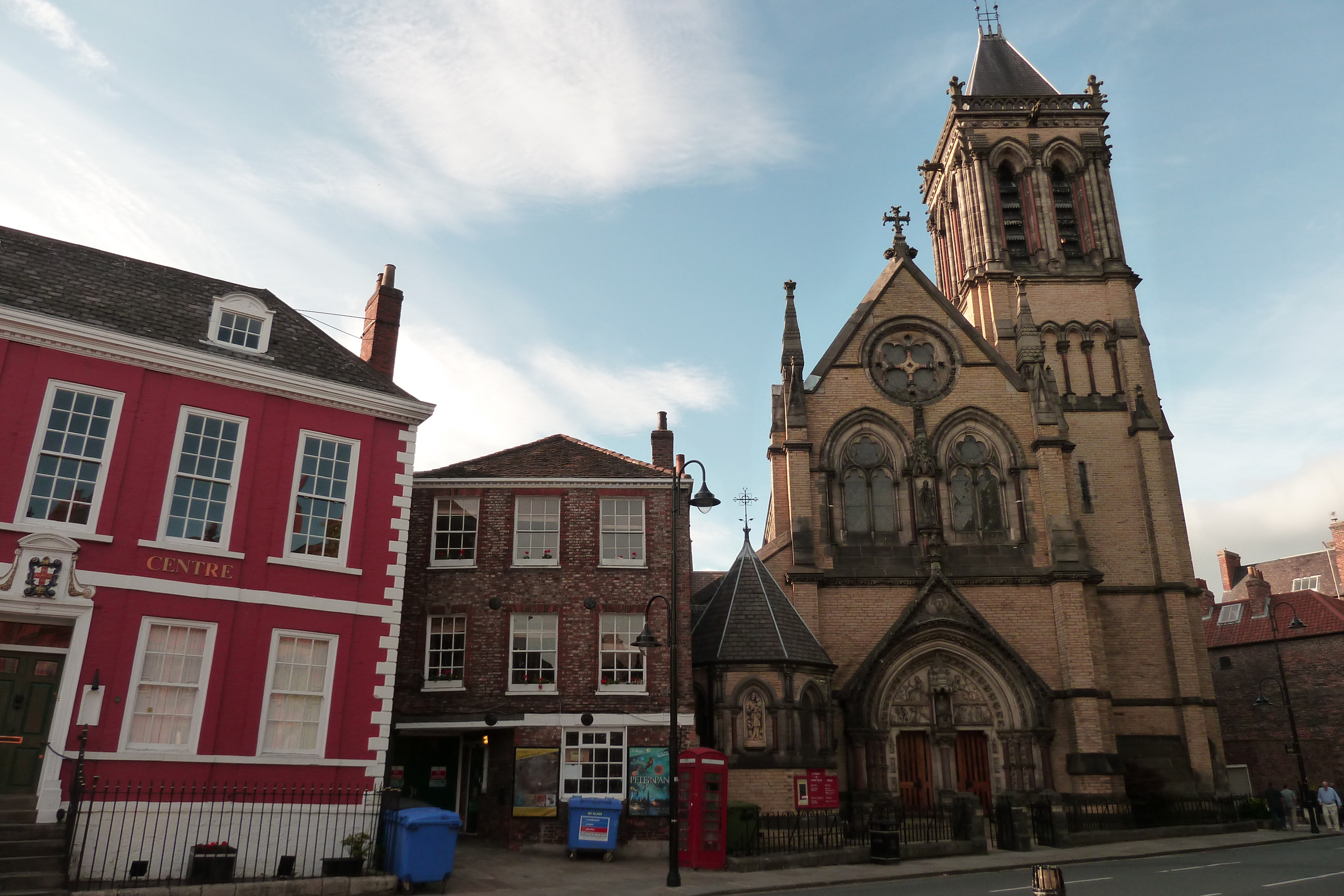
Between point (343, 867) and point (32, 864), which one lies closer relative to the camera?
point (32, 864)

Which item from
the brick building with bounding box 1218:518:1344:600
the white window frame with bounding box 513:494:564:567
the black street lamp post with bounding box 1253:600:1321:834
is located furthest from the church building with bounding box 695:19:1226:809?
the brick building with bounding box 1218:518:1344:600

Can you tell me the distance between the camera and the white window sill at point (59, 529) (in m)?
14.6

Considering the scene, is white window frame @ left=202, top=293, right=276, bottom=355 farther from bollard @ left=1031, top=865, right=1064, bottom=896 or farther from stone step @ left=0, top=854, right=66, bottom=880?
bollard @ left=1031, top=865, right=1064, bottom=896

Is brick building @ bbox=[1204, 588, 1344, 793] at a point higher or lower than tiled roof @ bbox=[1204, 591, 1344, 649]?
lower

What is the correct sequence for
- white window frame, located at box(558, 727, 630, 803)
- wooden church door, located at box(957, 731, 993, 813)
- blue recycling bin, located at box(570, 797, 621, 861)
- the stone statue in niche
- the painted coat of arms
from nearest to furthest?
1. the painted coat of arms
2. blue recycling bin, located at box(570, 797, 621, 861)
3. white window frame, located at box(558, 727, 630, 803)
4. the stone statue in niche
5. wooden church door, located at box(957, 731, 993, 813)

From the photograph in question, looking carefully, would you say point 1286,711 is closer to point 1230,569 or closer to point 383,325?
point 1230,569

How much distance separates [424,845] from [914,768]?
16.6 meters

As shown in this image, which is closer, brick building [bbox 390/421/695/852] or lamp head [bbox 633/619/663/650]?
lamp head [bbox 633/619/663/650]

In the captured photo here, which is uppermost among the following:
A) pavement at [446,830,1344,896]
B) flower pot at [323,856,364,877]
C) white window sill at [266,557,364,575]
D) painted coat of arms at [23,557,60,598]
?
white window sill at [266,557,364,575]

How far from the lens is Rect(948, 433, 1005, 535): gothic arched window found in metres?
29.6

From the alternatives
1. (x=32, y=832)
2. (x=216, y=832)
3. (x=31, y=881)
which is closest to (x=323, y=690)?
(x=216, y=832)

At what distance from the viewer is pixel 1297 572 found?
6125 centimetres

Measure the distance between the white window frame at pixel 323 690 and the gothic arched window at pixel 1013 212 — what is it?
29.5 meters

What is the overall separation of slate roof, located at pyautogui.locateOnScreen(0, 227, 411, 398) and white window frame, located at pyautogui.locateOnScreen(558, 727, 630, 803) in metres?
8.50
